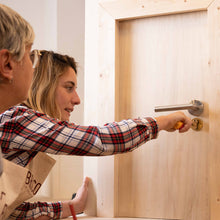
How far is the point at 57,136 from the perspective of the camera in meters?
1.02

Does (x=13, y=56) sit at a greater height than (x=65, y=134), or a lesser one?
greater

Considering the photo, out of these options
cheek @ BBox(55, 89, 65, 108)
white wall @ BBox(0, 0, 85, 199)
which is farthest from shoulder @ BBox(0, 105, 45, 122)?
white wall @ BBox(0, 0, 85, 199)

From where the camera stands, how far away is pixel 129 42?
4.49 feet

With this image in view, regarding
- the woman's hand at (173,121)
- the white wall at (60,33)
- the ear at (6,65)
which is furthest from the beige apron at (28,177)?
the white wall at (60,33)

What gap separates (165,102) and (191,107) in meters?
0.11

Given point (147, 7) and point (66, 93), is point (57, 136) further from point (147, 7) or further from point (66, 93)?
point (147, 7)

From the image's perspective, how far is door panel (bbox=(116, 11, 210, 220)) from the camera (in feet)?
4.12

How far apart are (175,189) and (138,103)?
0.30 meters

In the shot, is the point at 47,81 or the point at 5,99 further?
the point at 47,81

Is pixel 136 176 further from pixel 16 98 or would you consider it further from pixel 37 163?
pixel 16 98

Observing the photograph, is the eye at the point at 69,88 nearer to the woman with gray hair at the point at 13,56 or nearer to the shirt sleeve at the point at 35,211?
the shirt sleeve at the point at 35,211

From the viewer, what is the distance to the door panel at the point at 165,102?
4.12 ft

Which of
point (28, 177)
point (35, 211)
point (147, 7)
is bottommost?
point (35, 211)

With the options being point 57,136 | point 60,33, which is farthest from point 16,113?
point 60,33
